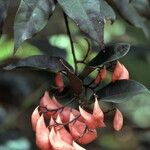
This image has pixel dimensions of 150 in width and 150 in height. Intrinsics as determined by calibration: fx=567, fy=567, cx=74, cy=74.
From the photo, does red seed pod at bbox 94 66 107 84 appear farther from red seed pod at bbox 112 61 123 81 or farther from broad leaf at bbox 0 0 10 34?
broad leaf at bbox 0 0 10 34

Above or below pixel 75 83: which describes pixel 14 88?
below

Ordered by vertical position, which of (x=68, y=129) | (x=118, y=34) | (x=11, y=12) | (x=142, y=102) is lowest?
(x=142, y=102)

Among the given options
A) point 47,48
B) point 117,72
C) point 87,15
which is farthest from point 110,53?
point 47,48

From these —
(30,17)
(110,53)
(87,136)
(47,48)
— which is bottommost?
(47,48)

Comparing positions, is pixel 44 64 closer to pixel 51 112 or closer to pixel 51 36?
pixel 51 112

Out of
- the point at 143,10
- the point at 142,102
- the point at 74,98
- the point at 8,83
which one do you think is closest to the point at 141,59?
the point at 143,10

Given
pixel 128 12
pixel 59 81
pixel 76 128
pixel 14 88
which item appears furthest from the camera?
pixel 14 88

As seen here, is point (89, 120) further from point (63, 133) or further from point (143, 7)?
point (143, 7)
